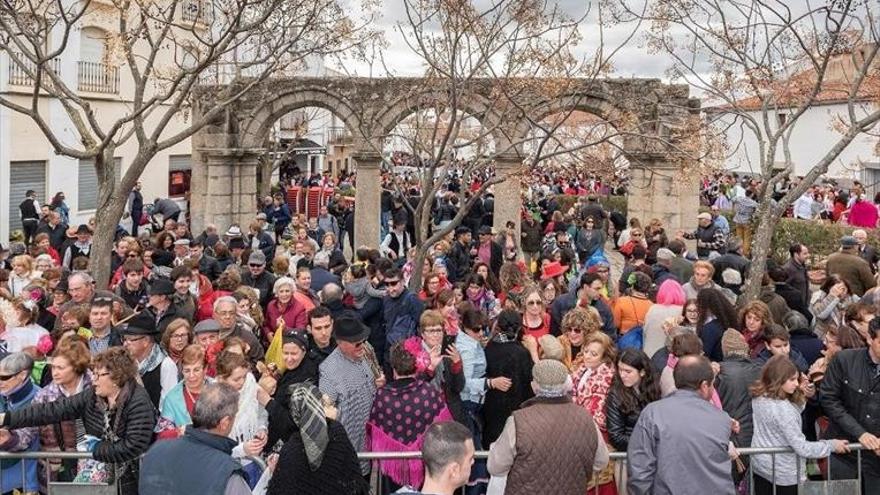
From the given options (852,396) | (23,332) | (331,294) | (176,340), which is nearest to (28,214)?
(23,332)

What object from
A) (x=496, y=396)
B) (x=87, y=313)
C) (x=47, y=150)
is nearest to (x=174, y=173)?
(x=47, y=150)

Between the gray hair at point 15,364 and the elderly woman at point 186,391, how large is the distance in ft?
2.89

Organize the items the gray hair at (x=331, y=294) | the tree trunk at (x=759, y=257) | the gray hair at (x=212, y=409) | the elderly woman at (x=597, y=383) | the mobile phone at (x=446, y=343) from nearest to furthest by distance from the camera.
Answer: the gray hair at (x=212, y=409) < the elderly woman at (x=597, y=383) < the mobile phone at (x=446, y=343) < the gray hair at (x=331, y=294) < the tree trunk at (x=759, y=257)

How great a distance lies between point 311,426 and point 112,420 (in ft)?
5.47

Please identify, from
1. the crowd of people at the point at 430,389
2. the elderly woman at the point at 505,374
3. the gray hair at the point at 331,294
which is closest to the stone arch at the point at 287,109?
the crowd of people at the point at 430,389

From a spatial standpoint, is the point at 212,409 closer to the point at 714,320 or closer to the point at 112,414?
the point at 112,414

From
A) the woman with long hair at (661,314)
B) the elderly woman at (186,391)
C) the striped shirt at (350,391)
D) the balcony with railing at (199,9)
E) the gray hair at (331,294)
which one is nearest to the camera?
the elderly woman at (186,391)

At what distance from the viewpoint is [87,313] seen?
7512 millimetres

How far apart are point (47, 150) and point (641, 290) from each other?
757 inches

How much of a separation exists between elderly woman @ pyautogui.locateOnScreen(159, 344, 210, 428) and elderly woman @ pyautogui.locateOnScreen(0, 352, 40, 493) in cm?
83

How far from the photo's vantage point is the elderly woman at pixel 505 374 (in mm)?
6539

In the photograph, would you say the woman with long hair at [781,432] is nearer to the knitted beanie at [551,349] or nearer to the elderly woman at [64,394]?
the knitted beanie at [551,349]

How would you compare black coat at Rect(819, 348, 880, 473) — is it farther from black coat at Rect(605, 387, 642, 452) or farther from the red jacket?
the red jacket

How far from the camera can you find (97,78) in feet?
81.5
